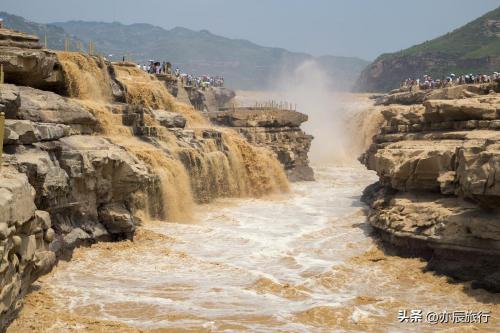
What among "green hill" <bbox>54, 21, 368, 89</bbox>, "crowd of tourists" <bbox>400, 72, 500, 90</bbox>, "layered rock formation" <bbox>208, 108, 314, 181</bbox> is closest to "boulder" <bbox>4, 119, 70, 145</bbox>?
"layered rock formation" <bbox>208, 108, 314, 181</bbox>

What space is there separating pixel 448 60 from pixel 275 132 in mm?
49302

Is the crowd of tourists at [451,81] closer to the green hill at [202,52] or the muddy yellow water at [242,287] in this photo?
the muddy yellow water at [242,287]

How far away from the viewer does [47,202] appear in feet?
36.2

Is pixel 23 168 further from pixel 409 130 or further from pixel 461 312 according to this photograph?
pixel 409 130

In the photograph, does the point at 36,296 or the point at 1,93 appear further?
the point at 1,93

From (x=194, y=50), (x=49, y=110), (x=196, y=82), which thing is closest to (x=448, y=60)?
(x=196, y=82)

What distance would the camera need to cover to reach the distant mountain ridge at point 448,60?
67062mm

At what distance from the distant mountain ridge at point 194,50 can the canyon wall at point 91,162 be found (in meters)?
89.1

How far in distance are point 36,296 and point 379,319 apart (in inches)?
193

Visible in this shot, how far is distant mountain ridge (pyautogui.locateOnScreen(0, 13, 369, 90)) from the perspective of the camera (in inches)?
5017

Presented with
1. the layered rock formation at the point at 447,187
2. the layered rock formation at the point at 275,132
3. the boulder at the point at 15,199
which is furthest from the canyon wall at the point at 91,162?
the layered rock formation at the point at 447,187

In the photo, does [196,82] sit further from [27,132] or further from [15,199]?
[15,199]

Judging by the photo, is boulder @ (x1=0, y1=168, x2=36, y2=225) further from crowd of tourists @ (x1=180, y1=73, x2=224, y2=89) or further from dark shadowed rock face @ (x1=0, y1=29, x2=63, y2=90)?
crowd of tourists @ (x1=180, y1=73, x2=224, y2=89)

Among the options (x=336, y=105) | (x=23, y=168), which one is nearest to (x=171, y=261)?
(x=23, y=168)
